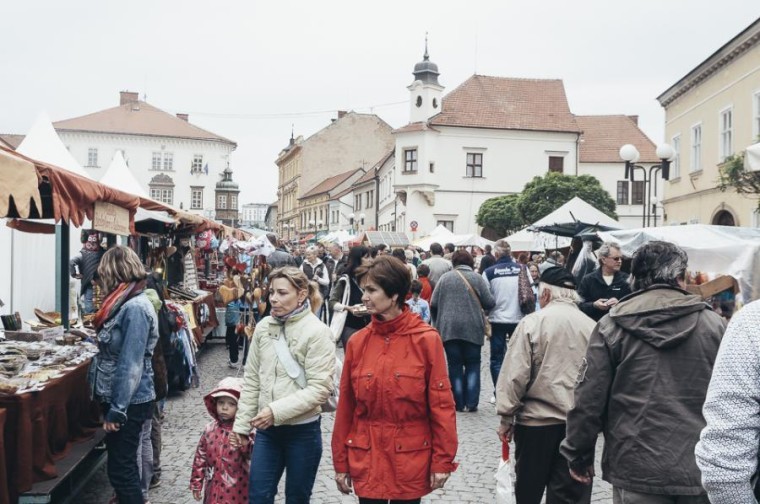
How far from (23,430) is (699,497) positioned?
13.1 ft

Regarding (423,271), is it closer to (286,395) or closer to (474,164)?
(286,395)

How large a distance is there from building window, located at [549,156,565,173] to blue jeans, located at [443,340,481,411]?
46.2 metres

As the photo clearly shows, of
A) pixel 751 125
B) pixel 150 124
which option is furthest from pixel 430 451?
pixel 150 124

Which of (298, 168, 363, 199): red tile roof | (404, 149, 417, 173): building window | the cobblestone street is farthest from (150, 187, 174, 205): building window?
the cobblestone street

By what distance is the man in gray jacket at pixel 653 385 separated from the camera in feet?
11.1

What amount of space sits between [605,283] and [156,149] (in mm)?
79377

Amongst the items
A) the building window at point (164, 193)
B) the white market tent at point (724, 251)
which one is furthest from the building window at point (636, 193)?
the building window at point (164, 193)

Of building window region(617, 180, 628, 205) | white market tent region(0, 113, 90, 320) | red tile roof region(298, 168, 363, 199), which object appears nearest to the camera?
white market tent region(0, 113, 90, 320)

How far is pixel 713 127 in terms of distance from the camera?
25.5m

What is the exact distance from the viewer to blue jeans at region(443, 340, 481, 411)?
8906mm

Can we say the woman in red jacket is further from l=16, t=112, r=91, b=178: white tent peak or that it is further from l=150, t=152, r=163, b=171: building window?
l=150, t=152, r=163, b=171: building window

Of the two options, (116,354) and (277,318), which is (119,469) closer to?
(116,354)

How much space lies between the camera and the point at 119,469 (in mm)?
4855

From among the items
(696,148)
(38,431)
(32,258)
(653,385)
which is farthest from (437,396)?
(696,148)
